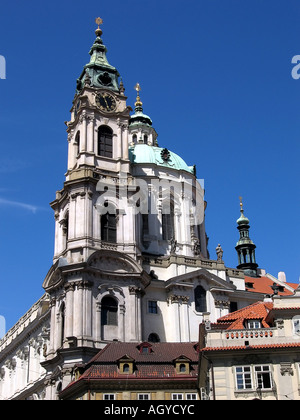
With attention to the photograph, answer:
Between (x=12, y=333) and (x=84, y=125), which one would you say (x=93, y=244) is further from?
(x=12, y=333)

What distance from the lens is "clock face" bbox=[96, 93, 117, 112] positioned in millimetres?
63803

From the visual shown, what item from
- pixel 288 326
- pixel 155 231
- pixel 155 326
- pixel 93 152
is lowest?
pixel 288 326

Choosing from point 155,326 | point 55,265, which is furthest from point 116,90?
point 155,326

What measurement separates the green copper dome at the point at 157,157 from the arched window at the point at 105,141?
21.3ft

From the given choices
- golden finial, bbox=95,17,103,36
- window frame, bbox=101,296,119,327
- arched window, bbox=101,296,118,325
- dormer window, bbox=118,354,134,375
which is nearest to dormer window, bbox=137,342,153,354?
dormer window, bbox=118,354,134,375

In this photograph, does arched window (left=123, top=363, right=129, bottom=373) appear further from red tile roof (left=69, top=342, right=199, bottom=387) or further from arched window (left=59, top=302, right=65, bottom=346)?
arched window (left=59, top=302, right=65, bottom=346)

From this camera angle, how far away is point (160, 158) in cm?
7050

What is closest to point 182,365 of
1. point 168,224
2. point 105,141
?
point 168,224

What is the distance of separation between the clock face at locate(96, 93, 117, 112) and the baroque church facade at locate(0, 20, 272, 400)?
0.42ft

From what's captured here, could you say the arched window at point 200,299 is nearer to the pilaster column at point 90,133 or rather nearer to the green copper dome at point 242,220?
the pilaster column at point 90,133

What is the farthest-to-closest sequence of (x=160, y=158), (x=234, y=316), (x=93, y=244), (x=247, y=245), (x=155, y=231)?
(x=247, y=245) < (x=160, y=158) < (x=155, y=231) < (x=93, y=244) < (x=234, y=316)

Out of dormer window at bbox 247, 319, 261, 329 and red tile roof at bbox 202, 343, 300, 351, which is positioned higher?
dormer window at bbox 247, 319, 261, 329

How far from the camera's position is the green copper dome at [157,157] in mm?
69500

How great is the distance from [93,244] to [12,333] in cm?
2730
